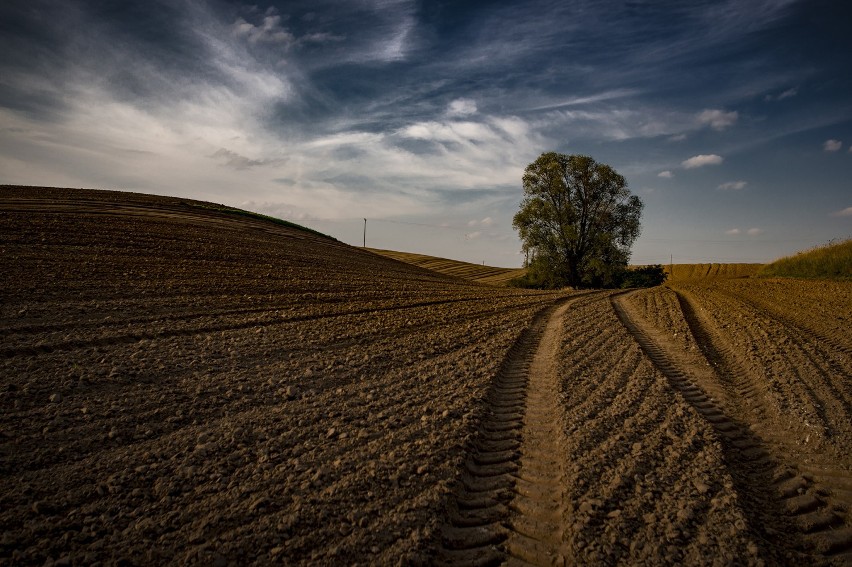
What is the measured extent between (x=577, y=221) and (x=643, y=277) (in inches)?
329

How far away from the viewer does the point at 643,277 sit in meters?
34.1

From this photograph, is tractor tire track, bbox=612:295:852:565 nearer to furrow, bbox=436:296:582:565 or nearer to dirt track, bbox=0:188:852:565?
dirt track, bbox=0:188:852:565

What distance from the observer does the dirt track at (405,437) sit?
2.92m

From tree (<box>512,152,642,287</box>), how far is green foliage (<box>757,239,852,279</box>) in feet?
31.2

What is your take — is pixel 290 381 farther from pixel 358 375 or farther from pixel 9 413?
pixel 9 413

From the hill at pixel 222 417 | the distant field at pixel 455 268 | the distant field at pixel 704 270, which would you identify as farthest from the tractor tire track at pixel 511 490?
the distant field at pixel 704 270

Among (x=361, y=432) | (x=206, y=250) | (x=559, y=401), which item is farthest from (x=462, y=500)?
(x=206, y=250)

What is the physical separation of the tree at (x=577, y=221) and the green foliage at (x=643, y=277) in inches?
63.8

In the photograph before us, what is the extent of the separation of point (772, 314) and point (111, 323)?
50.3 ft

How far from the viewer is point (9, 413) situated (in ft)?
14.4

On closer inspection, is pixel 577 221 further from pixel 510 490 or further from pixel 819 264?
pixel 510 490

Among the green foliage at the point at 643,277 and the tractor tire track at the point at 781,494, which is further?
the green foliage at the point at 643,277

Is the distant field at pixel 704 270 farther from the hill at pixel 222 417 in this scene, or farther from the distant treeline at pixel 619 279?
the hill at pixel 222 417

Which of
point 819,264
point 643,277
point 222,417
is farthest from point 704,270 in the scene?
point 222,417
